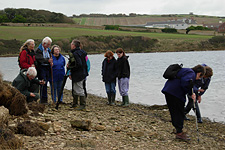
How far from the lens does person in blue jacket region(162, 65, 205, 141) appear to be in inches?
262

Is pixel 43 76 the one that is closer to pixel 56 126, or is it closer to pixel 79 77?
pixel 79 77

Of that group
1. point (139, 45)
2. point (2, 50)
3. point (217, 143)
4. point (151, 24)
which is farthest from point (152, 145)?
point (151, 24)

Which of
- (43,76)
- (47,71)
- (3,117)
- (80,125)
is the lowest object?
(80,125)

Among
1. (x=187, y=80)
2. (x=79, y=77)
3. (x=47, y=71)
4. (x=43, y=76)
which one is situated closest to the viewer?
(x=187, y=80)

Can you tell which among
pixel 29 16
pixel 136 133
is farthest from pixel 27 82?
pixel 29 16

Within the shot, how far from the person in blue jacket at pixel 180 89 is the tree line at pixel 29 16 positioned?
86.1m

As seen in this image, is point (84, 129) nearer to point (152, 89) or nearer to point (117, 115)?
point (117, 115)

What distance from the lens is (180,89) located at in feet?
22.4

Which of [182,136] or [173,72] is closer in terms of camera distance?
[173,72]

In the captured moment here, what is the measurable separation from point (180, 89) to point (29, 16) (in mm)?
91772

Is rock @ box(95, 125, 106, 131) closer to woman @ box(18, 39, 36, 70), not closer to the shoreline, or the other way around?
the shoreline

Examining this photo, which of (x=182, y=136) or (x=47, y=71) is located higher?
(x=47, y=71)

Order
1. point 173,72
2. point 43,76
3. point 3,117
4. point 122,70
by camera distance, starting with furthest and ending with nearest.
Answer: point 122,70 → point 43,76 → point 173,72 → point 3,117

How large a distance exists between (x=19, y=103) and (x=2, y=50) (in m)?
49.8
